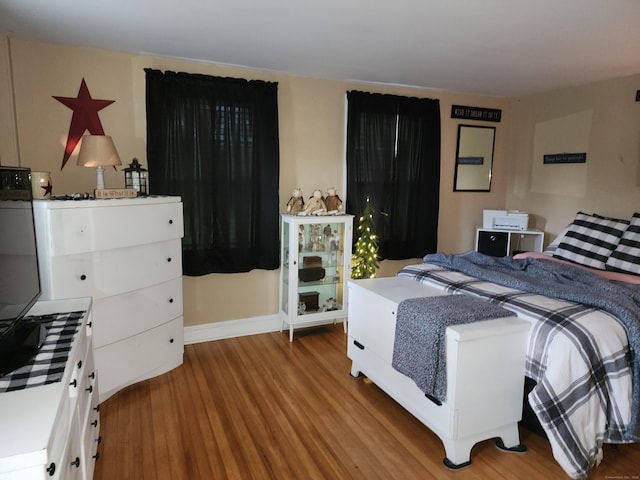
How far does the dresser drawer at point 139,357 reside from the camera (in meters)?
2.54

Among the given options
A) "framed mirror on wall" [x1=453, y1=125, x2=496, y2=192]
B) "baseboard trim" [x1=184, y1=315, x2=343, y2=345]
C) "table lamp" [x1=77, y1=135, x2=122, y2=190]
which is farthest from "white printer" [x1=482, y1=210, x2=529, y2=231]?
"table lamp" [x1=77, y1=135, x2=122, y2=190]


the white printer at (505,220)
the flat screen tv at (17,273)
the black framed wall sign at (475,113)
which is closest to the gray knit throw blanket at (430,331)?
the flat screen tv at (17,273)

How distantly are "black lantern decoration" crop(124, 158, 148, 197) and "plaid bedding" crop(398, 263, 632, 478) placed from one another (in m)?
2.64

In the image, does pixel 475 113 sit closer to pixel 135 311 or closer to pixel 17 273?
pixel 135 311

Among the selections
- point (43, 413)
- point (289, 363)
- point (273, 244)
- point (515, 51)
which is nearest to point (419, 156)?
point (515, 51)

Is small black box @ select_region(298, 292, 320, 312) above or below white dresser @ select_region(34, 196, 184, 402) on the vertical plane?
below

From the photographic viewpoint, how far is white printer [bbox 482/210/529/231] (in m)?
4.27

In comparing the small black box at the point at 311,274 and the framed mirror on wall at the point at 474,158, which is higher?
the framed mirror on wall at the point at 474,158

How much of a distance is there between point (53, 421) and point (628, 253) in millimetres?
3688

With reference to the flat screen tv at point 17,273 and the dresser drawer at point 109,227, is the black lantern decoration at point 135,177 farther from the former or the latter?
the flat screen tv at point 17,273

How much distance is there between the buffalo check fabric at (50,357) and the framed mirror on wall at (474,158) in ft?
12.9

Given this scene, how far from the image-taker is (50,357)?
1435mm

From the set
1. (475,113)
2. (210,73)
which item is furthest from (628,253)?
(210,73)

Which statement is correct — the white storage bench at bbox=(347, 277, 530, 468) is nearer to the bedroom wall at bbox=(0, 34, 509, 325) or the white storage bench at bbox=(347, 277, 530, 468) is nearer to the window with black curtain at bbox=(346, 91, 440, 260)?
the bedroom wall at bbox=(0, 34, 509, 325)
